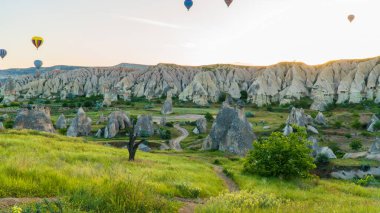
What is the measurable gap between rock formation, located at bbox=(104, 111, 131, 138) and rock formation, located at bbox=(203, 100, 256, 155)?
23.1 m

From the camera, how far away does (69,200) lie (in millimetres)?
9523

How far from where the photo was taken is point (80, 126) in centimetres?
7144

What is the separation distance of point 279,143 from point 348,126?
58.0 metres

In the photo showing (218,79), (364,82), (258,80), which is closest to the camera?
(364,82)

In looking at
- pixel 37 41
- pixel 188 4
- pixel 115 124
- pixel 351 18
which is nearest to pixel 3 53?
pixel 37 41

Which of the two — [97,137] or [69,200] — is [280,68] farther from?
[69,200]

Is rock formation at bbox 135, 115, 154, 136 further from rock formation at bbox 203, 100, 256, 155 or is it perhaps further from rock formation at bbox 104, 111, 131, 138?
rock formation at bbox 203, 100, 256, 155

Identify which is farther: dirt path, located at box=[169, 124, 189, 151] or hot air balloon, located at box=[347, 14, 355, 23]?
hot air balloon, located at box=[347, 14, 355, 23]

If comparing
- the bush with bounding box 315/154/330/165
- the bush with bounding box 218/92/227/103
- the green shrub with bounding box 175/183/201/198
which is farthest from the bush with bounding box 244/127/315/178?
the bush with bounding box 218/92/227/103

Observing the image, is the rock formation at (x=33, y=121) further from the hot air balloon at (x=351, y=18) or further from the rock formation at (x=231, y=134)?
the hot air balloon at (x=351, y=18)

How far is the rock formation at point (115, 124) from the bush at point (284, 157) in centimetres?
4902

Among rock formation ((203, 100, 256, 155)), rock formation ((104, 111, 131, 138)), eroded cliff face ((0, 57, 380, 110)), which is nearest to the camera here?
rock formation ((203, 100, 256, 155))

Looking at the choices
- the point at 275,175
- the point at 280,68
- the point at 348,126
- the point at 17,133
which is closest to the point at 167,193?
Answer: the point at 275,175

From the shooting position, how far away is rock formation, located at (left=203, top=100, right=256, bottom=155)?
165 ft
